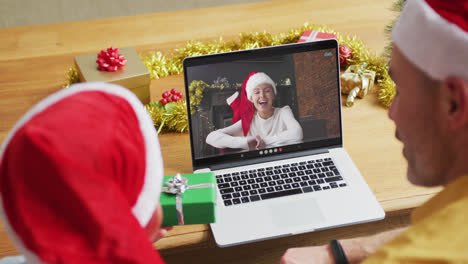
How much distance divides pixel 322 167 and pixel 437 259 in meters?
0.56

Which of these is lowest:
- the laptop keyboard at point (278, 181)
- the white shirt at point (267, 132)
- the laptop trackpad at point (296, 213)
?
the laptop trackpad at point (296, 213)

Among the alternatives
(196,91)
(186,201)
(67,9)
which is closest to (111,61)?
(196,91)

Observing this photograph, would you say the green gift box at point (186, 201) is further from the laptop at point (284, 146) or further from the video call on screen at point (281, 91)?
the video call on screen at point (281, 91)

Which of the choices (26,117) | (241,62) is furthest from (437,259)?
(241,62)

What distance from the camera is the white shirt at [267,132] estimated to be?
1136mm

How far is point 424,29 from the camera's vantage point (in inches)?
27.8

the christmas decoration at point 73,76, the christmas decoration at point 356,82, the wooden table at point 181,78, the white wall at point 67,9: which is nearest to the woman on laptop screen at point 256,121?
the wooden table at point 181,78

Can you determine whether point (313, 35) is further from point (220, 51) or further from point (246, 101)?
point (246, 101)

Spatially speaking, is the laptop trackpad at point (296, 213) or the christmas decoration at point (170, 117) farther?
the christmas decoration at point (170, 117)


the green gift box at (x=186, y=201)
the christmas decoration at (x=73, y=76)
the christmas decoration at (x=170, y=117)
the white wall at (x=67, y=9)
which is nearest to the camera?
the green gift box at (x=186, y=201)

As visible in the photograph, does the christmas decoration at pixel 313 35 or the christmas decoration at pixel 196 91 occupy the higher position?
the christmas decoration at pixel 313 35

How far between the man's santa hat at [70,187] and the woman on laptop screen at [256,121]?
54 cm

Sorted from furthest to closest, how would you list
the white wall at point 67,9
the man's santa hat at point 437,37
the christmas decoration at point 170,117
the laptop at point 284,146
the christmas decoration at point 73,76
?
1. the white wall at point 67,9
2. the christmas decoration at point 73,76
3. the christmas decoration at point 170,117
4. the laptop at point 284,146
5. the man's santa hat at point 437,37

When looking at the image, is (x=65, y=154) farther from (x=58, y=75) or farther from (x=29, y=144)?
A: (x=58, y=75)
